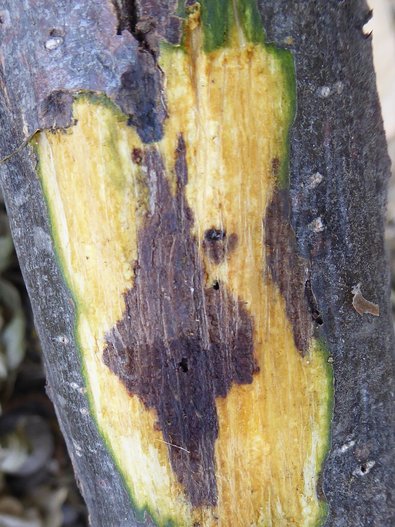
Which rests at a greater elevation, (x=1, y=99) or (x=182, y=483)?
(x=1, y=99)

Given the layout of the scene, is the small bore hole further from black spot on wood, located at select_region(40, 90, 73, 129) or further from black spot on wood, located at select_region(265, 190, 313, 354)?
black spot on wood, located at select_region(40, 90, 73, 129)

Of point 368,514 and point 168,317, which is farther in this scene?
point 368,514

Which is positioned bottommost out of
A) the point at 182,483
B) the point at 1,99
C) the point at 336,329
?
the point at 182,483

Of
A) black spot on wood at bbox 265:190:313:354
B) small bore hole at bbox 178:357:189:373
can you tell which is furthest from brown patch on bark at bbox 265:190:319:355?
small bore hole at bbox 178:357:189:373

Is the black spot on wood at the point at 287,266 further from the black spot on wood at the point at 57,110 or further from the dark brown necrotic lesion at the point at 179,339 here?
the black spot on wood at the point at 57,110

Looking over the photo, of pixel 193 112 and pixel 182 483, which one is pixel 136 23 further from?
pixel 182 483

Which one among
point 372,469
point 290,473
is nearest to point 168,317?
point 290,473

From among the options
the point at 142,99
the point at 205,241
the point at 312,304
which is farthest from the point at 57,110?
the point at 312,304

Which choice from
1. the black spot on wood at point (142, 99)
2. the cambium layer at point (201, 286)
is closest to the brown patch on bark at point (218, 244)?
the cambium layer at point (201, 286)
